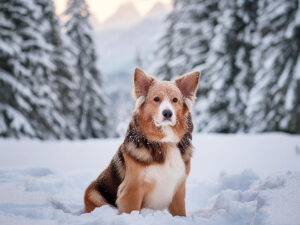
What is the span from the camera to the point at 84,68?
24969mm

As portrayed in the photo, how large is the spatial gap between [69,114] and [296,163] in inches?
732

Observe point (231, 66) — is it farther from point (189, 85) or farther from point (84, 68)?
point (189, 85)

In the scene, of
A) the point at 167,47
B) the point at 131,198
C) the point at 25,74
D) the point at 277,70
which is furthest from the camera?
the point at 167,47

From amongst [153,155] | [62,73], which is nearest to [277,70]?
[153,155]

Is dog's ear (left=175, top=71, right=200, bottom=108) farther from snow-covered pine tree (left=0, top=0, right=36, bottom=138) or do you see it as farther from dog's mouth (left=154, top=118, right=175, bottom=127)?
snow-covered pine tree (left=0, top=0, right=36, bottom=138)

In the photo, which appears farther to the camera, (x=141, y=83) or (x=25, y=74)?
(x=25, y=74)

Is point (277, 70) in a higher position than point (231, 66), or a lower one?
higher

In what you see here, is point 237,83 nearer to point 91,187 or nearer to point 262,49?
point 262,49

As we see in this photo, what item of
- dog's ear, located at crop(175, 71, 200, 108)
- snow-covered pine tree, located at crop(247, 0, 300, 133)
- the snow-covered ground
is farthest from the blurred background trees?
dog's ear, located at crop(175, 71, 200, 108)

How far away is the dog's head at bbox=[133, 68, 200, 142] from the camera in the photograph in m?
3.70

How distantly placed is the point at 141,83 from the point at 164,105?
0.57 metres

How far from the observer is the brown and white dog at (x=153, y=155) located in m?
3.56

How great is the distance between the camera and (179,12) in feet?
75.0

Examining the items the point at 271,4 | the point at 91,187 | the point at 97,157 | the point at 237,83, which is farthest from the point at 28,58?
the point at 91,187
